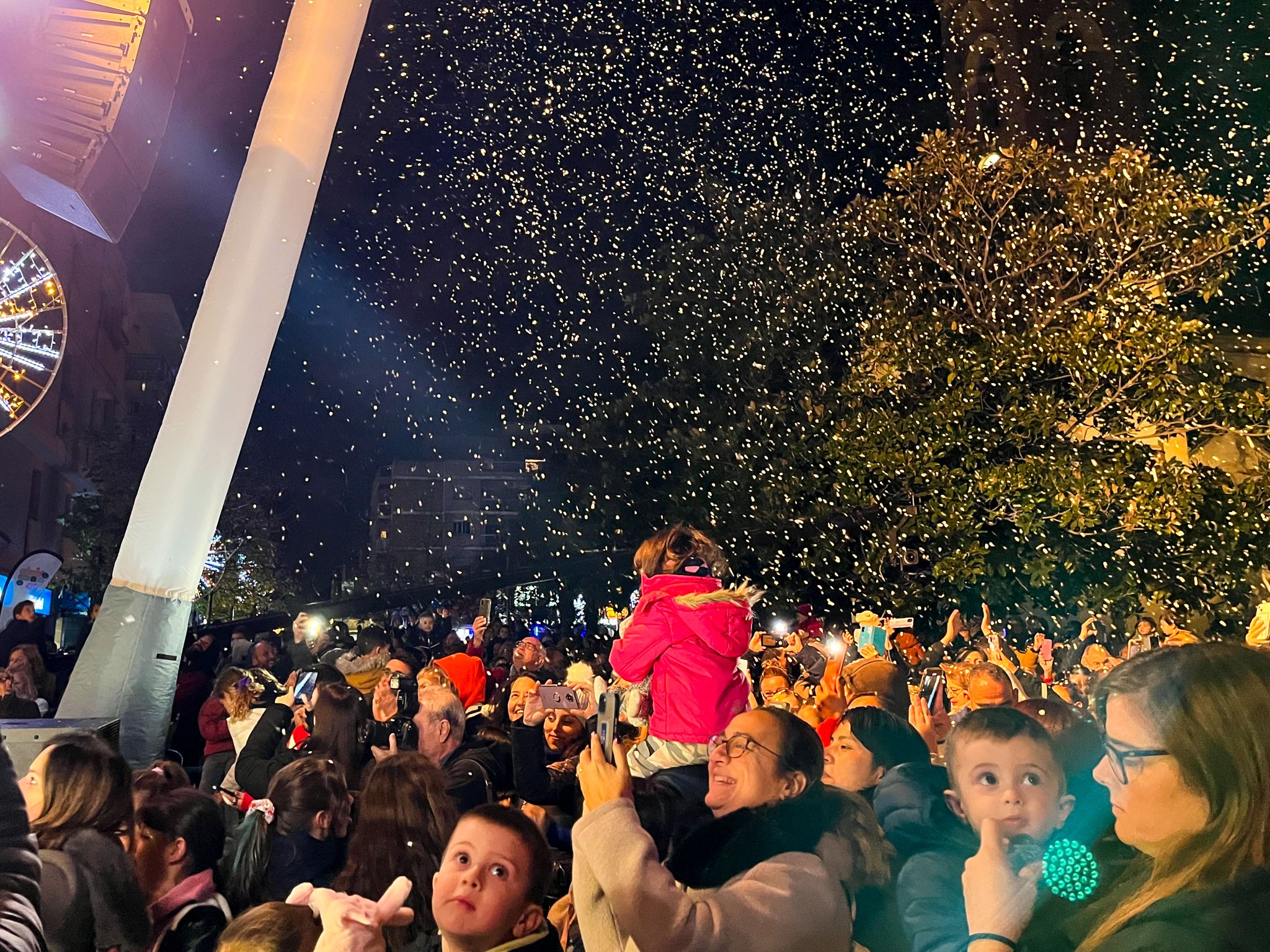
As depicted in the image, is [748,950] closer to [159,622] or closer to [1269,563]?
[159,622]

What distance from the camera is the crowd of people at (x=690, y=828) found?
102 inches

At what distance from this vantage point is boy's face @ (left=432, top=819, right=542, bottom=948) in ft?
10.0

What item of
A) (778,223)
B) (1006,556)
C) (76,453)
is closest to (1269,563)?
(1006,556)

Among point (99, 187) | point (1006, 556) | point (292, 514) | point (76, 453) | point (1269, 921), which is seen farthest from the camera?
point (76, 453)

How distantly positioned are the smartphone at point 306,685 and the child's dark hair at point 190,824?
1.50 metres

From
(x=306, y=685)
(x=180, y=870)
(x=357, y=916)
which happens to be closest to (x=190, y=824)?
(x=180, y=870)

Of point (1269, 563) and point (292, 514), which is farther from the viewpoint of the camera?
point (292, 514)

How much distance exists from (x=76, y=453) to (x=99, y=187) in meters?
32.2

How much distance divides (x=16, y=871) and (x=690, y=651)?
9.26 feet

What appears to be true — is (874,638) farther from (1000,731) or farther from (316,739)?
(1000,731)

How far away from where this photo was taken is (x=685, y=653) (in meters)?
4.95

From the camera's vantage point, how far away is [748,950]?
2.73 metres

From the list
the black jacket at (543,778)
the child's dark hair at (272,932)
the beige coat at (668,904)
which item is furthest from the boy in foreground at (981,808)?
the child's dark hair at (272,932)

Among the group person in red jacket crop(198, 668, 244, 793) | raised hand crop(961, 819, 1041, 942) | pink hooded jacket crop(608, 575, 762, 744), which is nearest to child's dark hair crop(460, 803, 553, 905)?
raised hand crop(961, 819, 1041, 942)
